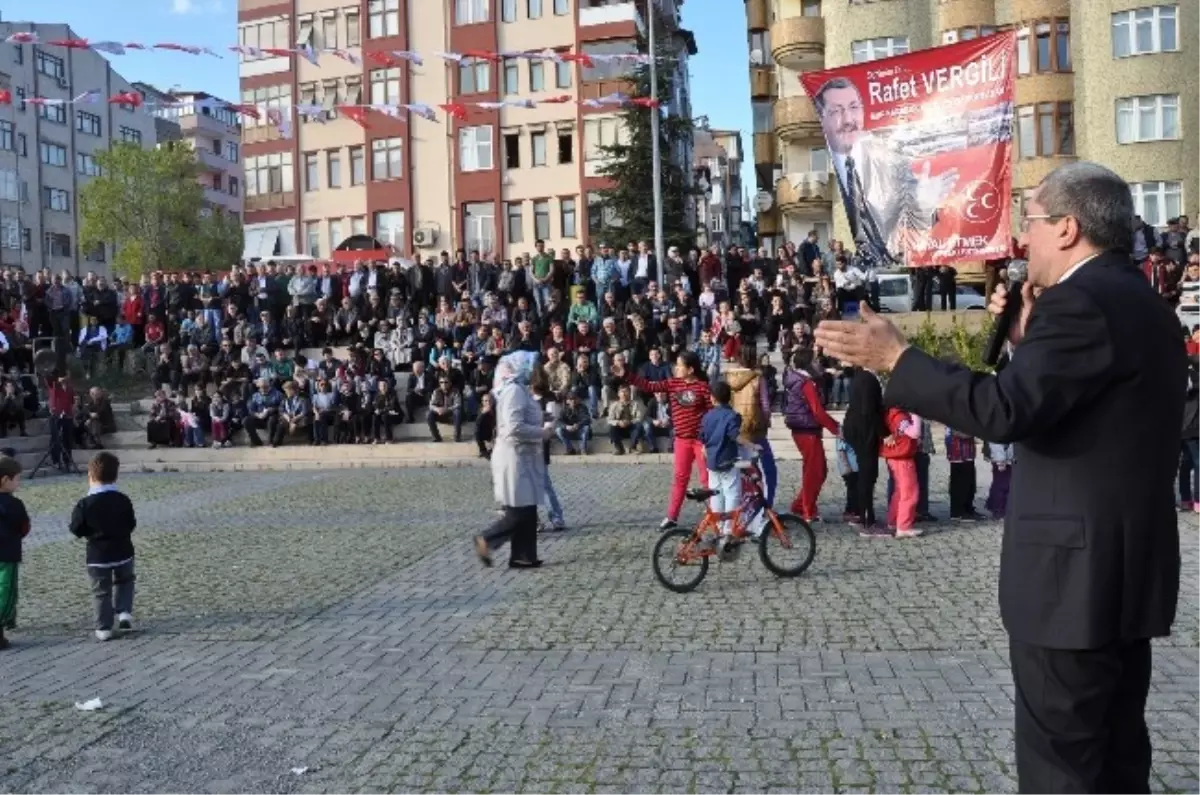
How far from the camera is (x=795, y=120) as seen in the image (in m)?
47.9

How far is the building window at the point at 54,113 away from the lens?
7738 centimetres

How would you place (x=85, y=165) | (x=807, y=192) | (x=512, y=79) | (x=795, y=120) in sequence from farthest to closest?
(x=85, y=165), (x=512, y=79), (x=807, y=192), (x=795, y=120)

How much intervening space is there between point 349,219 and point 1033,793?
58125 millimetres

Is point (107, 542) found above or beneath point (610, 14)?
beneath

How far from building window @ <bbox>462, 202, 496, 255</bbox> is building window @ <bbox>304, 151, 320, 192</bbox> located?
26.8 ft

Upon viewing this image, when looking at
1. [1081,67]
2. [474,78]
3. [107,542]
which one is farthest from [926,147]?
[474,78]

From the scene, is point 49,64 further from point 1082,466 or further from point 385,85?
point 1082,466

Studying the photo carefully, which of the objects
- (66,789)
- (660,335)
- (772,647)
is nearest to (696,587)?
(772,647)

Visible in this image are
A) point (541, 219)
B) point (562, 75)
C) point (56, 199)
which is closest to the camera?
point (562, 75)

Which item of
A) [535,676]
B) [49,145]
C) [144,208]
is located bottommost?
[535,676]

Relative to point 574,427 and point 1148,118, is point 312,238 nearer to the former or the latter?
point 1148,118

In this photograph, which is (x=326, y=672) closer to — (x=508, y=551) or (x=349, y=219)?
(x=508, y=551)

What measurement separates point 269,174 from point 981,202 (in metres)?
51.2

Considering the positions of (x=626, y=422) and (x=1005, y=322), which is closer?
(x=1005, y=322)
